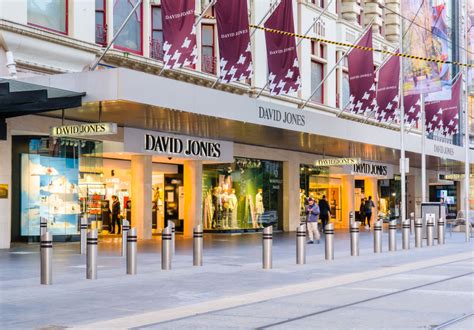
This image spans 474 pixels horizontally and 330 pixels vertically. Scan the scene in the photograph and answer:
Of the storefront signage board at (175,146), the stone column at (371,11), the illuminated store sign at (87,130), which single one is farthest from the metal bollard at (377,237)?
the stone column at (371,11)

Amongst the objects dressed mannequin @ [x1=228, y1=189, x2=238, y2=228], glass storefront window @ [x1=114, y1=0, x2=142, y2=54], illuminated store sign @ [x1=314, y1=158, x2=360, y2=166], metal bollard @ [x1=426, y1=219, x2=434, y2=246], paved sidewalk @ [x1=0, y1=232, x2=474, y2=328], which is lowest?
paved sidewalk @ [x1=0, y1=232, x2=474, y2=328]

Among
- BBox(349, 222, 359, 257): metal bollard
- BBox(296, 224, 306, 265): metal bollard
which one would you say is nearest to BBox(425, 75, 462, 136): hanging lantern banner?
BBox(349, 222, 359, 257): metal bollard

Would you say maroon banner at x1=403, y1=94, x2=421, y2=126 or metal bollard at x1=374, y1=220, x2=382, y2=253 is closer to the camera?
metal bollard at x1=374, y1=220, x2=382, y2=253

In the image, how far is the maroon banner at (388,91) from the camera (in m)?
35.4

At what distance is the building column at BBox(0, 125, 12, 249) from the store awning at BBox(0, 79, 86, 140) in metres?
3.08

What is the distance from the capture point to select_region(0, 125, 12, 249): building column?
24109mm

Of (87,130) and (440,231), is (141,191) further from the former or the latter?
(440,231)

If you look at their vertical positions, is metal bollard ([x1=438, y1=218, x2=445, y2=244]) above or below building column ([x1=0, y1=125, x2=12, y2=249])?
below

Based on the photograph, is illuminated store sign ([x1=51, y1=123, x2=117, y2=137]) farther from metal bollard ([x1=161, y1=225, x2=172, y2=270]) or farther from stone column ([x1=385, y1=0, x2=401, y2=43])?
stone column ([x1=385, y1=0, x2=401, y2=43])

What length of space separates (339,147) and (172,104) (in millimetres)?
15891

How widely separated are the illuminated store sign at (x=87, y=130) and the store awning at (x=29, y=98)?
89 centimetres

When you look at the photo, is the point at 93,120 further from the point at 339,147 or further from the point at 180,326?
the point at 180,326

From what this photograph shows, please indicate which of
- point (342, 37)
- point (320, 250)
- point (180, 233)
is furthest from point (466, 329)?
point (342, 37)

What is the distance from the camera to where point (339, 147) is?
119 feet
